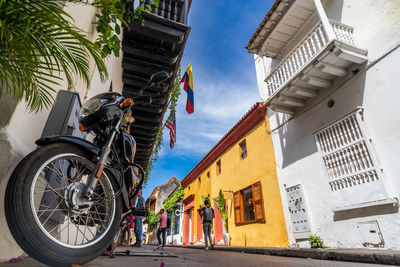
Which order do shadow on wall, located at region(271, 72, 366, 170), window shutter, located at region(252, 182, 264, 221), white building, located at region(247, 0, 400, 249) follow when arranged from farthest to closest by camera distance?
window shutter, located at region(252, 182, 264, 221) < shadow on wall, located at region(271, 72, 366, 170) < white building, located at region(247, 0, 400, 249)

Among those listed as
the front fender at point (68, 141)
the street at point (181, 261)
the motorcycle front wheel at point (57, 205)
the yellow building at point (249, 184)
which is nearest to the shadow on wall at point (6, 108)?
the front fender at point (68, 141)

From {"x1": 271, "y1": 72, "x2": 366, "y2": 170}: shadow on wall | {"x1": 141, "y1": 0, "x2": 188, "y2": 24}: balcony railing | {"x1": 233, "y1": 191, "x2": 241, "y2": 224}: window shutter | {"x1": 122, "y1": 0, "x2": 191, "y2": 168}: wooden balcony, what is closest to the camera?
{"x1": 122, "y1": 0, "x2": 191, "y2": 168}: wooden balcony

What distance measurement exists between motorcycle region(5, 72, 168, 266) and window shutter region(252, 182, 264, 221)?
699cm

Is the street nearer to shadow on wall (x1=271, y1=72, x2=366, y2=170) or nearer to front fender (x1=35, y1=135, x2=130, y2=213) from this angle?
front fender (x1=35, y1=135, x2=130, y2=213)

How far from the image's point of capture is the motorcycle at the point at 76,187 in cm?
111

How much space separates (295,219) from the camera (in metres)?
6.60

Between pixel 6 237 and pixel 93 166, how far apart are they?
68 cm

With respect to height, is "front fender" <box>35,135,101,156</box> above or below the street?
above

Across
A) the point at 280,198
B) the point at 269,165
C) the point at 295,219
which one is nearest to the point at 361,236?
the point at 295,219

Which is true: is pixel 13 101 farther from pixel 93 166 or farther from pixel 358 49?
pixel 358 49

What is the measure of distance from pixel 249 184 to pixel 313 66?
5.39m

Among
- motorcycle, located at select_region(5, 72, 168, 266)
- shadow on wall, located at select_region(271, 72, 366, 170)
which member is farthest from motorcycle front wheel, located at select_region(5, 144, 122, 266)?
shadow on wall, located at select_region(271, 72, 366, 170)

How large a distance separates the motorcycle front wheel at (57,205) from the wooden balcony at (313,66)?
19.0 feet

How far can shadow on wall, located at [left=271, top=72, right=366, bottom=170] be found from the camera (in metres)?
5.51
